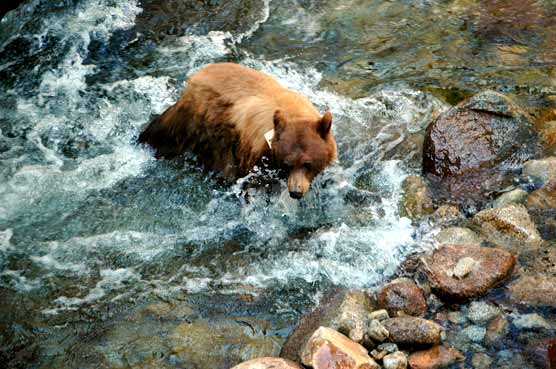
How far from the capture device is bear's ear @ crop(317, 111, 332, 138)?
5.71 meters

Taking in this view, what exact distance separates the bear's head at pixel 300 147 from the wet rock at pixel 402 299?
4.09 ft

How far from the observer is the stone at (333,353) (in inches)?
162

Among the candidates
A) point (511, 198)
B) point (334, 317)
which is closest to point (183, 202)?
point (334, 317)

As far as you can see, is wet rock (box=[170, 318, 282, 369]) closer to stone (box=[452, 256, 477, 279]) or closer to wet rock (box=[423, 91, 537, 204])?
stone (box=[452, 256, 477, 279])

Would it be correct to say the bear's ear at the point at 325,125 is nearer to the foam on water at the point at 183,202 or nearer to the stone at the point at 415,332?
the foam on water at the point at 183,202

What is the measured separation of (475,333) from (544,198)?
5.65 feet

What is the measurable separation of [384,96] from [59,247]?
13.2ft

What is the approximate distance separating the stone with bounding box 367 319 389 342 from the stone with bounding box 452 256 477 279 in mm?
776

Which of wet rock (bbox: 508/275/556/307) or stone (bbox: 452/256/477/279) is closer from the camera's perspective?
wet rock (bbox: 508/275/556/307)

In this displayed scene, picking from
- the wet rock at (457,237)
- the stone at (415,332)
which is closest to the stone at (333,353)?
the stone at (415,332)

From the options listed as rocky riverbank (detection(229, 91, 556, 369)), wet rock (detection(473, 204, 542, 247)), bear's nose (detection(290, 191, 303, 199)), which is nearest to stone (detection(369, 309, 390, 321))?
rocky riverbank (detection(229, 91, 556, 369))

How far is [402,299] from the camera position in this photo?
475cm

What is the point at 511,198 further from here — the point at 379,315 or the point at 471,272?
the point at 379,315

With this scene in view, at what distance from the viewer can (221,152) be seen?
21.9 ft
